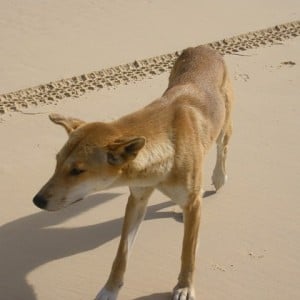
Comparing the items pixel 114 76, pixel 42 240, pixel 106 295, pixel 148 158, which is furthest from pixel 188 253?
pixel 114 76

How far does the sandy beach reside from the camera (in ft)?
16.0

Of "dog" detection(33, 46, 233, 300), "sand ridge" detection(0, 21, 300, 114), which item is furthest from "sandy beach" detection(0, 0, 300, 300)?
"dog" detection(33, 46, 233, 300)

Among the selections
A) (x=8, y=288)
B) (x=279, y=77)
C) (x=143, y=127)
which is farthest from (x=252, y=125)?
(x=8, y=288)

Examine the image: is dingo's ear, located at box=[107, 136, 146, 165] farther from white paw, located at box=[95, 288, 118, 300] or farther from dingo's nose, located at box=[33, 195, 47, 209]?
white paw, located at box=[95, 288, 118, 300]

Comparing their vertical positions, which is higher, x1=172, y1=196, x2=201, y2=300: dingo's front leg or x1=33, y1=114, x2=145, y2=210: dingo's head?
x1=33, y1=114, x2=145, y2=210: dingo's head

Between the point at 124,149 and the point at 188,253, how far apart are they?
3.80ft

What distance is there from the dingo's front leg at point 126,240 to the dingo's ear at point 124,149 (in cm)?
66

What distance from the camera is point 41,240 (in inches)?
207

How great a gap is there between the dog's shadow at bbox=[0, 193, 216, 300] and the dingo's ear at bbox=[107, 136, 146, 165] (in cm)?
136

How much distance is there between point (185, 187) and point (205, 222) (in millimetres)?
1243

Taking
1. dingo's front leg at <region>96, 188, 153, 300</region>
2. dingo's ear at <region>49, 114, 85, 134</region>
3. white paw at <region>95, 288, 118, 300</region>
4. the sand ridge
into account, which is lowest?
white paw at <region>95, 288, 118, 300</region>

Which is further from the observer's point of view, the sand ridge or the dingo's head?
the sand ridge

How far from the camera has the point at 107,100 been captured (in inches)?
289

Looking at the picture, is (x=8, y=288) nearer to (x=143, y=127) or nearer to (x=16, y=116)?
(x=143, y=127)
